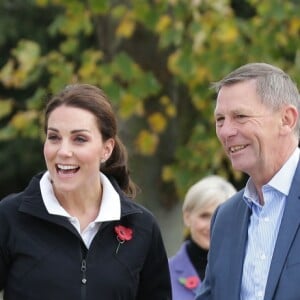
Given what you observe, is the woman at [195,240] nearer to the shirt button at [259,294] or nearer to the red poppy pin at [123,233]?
the red poppy pin at [123,233]

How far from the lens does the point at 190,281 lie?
619 centimetres

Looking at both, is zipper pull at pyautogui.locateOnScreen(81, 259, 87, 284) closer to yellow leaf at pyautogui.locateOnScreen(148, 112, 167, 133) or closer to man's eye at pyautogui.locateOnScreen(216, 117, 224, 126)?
man's eye at pyautogui.locateOnScreen(216, 117, 224, 126)

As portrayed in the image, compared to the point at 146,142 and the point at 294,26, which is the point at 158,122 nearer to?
the point at 146,142

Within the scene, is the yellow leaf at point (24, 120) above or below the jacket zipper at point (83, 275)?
above

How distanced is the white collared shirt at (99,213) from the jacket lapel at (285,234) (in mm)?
804

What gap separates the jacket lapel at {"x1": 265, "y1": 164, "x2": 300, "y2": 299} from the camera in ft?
13.7

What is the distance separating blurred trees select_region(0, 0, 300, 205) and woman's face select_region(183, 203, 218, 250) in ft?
8.71

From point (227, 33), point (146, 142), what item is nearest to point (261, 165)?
point (146, 142)

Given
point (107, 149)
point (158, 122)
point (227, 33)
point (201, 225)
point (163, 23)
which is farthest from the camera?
point (227, 33)

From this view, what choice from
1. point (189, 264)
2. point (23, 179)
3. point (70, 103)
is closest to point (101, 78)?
point (189, 264)

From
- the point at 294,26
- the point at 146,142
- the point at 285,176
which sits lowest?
the point at 285,176

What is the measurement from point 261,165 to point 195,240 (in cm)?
208

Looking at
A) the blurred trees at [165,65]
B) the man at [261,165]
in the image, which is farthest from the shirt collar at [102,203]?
the blurred trees at [165,65]

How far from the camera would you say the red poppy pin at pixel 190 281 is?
6.19m
